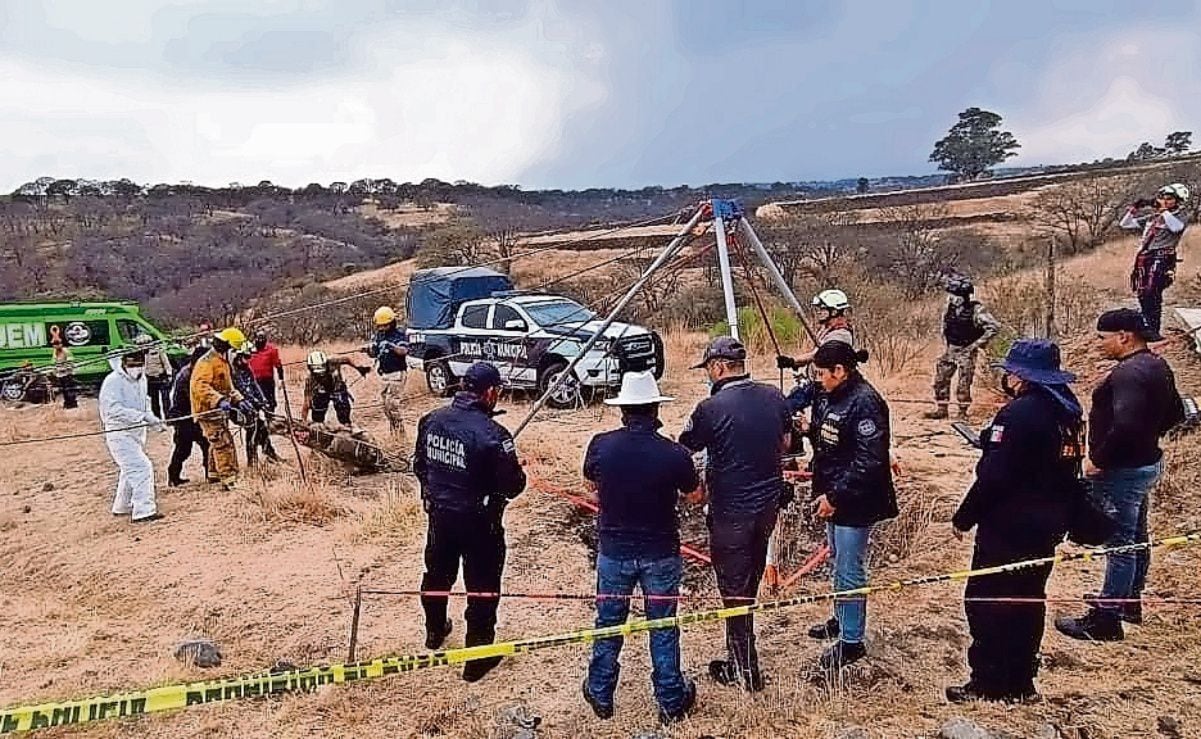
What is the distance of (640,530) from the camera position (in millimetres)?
4027

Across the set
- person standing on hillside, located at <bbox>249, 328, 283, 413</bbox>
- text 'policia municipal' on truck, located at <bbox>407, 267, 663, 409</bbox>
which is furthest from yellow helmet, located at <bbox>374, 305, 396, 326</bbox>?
text 'policia municipal' on truck, located at <bbox>407, 267, 663, 409</bbox>

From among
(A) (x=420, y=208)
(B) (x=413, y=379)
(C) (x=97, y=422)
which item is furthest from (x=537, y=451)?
(A) (x=420, y=208)

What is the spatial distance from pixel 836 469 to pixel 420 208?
61409 millimetres

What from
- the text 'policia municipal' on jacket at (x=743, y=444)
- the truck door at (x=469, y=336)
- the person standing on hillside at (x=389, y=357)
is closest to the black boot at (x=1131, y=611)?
the text 'policia municipal' on jacket at (x=743, y=444)

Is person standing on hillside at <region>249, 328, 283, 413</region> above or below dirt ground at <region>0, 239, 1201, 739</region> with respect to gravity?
above

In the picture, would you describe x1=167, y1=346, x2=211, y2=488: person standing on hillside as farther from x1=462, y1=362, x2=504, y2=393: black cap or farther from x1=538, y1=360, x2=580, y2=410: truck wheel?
x1=462, y1=362, x2=504, y2=393: black cap

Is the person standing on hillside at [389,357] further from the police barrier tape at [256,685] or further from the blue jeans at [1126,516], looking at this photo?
the blue jeans at [1126,516]

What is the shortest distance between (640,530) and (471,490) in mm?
960

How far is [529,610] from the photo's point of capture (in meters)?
5.51

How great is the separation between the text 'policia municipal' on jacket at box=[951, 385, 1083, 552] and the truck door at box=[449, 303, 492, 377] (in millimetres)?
9857

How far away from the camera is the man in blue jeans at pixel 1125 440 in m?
4.26

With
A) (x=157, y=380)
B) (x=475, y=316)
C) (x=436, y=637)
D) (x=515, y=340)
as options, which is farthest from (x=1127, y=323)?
(x=157, y=380)

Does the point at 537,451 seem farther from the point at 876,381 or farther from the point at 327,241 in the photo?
the point at 327,241

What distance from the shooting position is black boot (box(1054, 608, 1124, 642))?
15.0 ft
